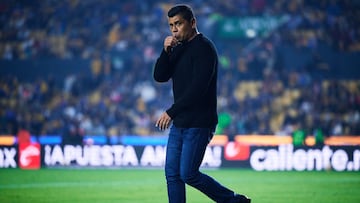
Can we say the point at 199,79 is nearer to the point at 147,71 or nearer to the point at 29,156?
the point at 29,156

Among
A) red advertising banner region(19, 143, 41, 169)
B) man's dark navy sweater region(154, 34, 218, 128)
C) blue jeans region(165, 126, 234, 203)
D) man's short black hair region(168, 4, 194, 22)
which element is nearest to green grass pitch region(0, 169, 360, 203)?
red advertising banner region(19, 143, 41, 169)

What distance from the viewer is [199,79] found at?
25.4 ft

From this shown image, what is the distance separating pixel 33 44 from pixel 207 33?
7010mm

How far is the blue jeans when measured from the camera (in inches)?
311

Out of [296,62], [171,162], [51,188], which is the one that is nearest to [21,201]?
[51,188]

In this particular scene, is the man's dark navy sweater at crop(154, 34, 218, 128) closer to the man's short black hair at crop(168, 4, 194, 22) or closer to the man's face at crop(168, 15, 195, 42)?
the man's face at crop(168, 15, 195, 42)

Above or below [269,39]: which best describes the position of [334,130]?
below

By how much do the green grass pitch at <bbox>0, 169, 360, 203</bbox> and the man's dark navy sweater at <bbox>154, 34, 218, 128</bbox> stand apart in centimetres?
458

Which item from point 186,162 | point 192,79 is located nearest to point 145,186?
point 186,162

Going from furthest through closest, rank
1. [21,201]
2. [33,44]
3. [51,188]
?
[33,44], [51,188], [21,201]

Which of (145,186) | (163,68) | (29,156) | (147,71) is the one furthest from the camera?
(147,71)

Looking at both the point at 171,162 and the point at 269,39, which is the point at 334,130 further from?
the point at 171,162

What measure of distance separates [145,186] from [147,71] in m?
15.2

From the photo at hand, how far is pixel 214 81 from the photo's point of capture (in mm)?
8031
